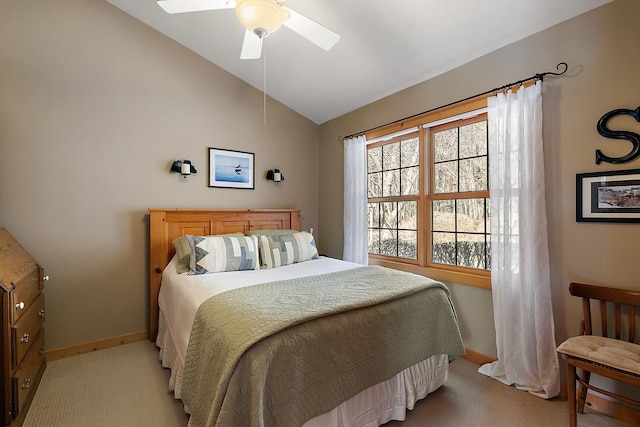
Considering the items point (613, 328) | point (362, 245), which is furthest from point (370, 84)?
point (613, 328)

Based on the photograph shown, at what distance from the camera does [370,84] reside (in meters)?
3.18

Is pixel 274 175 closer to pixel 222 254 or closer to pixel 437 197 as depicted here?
pixel 222 254

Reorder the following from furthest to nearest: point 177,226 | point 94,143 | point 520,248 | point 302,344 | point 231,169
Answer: point 231,169 → point 177,226 → point 94,143 → point 520,248 → point 302,344

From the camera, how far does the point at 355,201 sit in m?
3.54

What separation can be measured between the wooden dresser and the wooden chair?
3070 millimetres

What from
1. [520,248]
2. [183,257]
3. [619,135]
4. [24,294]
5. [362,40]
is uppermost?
[362,40]

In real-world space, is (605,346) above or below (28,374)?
above

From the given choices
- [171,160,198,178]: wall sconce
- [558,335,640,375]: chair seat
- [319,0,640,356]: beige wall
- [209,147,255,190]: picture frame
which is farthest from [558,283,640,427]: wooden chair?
[171,160,198,178]: wall sconce

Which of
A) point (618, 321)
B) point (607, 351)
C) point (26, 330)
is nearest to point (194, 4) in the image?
point (26, 330)

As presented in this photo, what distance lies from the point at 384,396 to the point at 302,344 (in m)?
0.77

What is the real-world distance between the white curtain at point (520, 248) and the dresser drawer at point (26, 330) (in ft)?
10.3

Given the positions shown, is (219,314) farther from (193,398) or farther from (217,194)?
(217,194)

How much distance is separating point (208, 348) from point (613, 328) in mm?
2454

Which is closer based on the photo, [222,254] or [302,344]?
[302,344]
